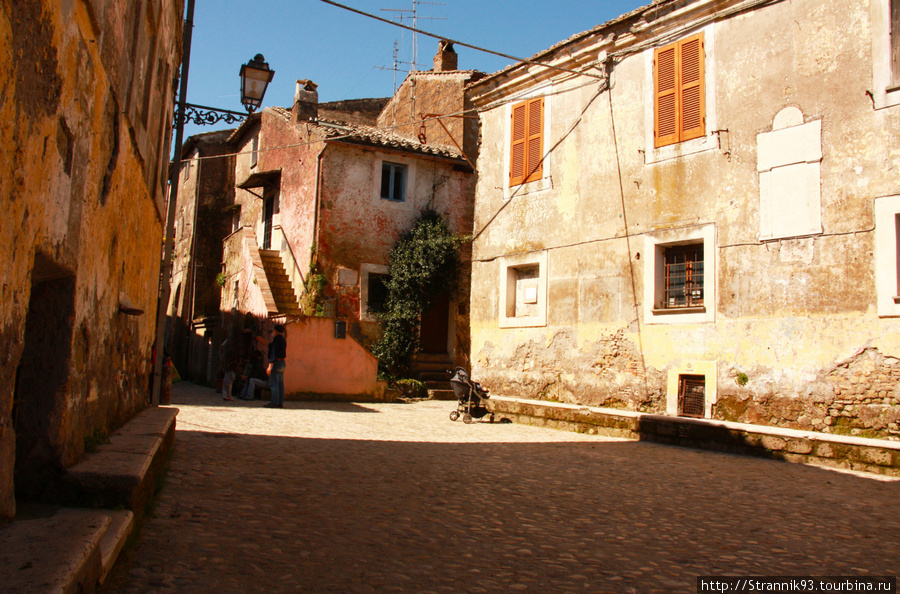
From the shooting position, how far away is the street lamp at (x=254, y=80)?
11500mm

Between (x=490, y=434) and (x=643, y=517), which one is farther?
(x=490, y=434)

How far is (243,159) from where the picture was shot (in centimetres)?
2784

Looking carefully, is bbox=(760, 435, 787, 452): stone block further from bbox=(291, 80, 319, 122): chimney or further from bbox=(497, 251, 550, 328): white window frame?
bbox=(291, 80, 319, 122): chimney

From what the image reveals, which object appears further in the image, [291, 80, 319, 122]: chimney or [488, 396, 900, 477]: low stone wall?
[291, 80, 319, 122]: chimney

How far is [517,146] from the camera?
14.7 metres

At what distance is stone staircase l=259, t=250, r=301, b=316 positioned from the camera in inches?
774

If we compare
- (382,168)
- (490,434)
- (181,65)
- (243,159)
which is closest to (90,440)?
(490,434)

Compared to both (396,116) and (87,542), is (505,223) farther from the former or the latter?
(396,116)

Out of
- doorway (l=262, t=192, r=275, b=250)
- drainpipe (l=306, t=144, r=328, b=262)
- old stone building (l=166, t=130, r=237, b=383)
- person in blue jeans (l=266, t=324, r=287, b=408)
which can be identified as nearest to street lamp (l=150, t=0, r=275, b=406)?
person in blue jeans (l=266, t=324, r=287, b=408)

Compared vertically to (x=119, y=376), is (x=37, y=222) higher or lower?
higher

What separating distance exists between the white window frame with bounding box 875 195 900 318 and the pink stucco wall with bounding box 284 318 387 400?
1145 cm

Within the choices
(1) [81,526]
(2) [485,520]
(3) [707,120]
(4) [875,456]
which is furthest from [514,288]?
(1) [81,526]

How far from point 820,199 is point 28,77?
960 centimetres

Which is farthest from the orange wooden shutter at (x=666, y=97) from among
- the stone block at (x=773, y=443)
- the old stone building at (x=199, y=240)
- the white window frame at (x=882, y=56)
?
the old stone building at (x=199, y=240)
